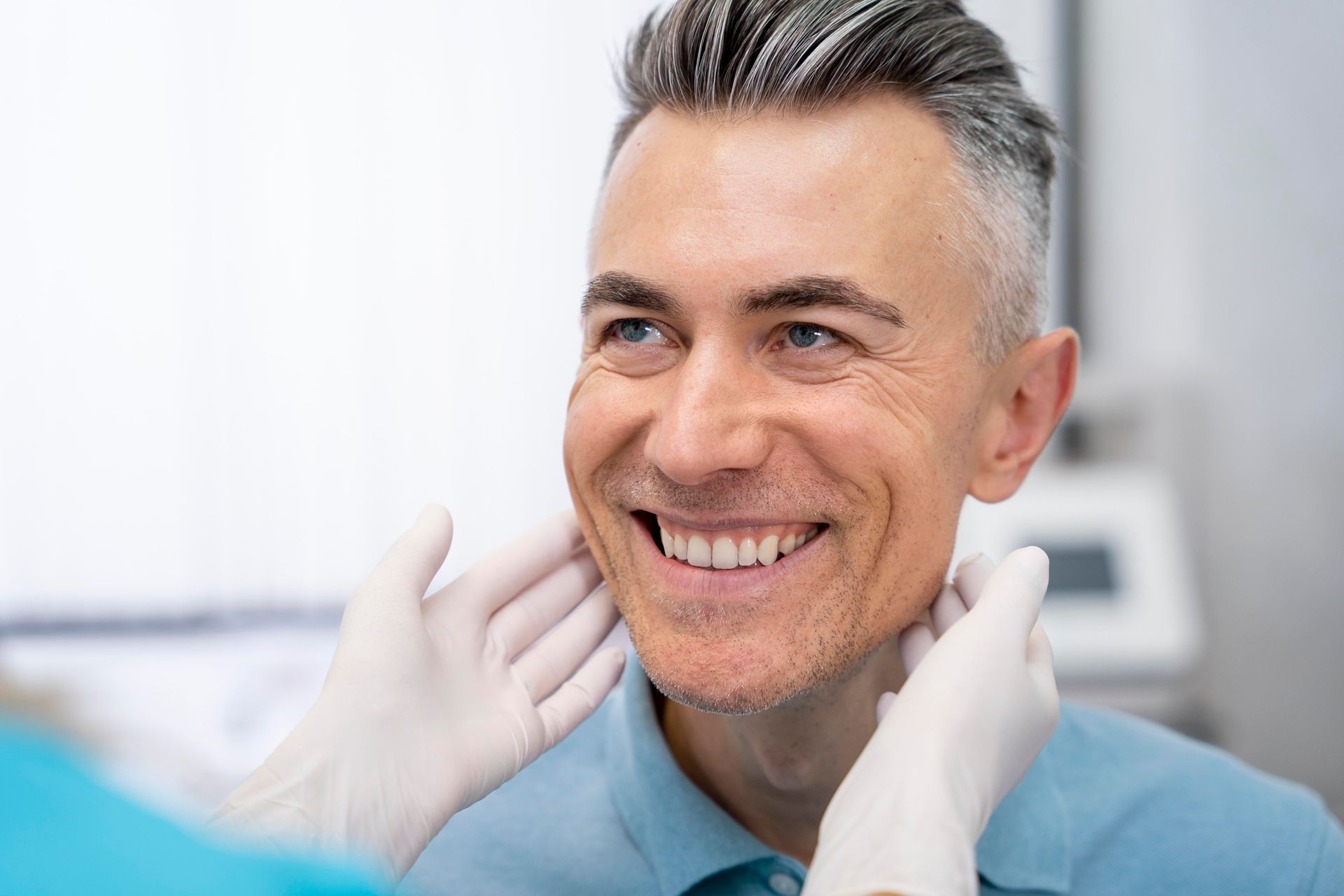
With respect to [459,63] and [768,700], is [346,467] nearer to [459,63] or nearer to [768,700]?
[459,63]

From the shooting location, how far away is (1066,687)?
2.19 meters

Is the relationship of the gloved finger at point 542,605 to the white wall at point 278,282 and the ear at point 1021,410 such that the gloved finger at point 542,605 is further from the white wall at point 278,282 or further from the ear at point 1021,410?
the white wall at point 278,282

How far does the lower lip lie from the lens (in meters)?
1.09

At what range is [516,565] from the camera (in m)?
1.24

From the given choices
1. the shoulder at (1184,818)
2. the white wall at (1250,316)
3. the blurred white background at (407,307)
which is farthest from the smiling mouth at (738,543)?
the white wall at (1250,316)

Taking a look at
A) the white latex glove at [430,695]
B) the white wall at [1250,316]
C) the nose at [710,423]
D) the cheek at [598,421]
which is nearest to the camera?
the white latex glove at [430,695]

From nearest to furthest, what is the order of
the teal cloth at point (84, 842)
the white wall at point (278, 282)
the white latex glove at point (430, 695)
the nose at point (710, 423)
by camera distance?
the teal cloth at point (84, 842), the white latex glove at point (430, 695), the nose at point (710, 423), the white wall at point (278, 282)

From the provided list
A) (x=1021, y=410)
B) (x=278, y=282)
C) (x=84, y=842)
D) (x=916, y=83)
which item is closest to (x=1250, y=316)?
(x=1021, y=410)

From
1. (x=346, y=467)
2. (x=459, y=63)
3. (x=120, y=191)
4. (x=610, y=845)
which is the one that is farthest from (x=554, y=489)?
(x=610, y=845)

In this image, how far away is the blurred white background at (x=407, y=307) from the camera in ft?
8.08

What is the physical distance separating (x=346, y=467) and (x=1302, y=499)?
89.9 inches

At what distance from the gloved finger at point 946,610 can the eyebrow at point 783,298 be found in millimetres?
296

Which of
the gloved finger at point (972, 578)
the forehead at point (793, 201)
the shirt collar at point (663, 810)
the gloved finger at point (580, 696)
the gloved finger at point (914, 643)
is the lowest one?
the shirt collar at point (663, 810)

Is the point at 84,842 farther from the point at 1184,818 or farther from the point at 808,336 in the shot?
the point at 1184,818
